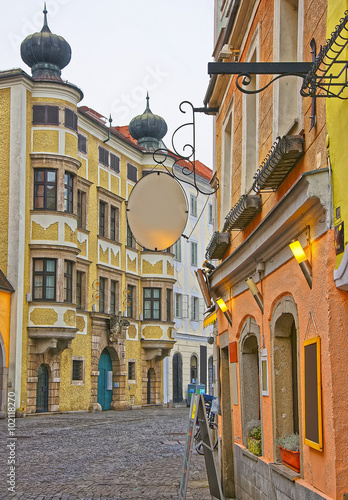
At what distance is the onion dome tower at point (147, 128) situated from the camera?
A: 152 ft

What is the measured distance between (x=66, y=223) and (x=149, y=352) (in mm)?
11692

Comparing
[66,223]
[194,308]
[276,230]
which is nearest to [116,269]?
[66,223]

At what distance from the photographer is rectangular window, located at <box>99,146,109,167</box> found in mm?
39281

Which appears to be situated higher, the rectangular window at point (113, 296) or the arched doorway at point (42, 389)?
the rectangular window at point (113, 296)

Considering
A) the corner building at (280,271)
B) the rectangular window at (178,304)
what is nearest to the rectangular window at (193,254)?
the rectangular window at (178,304)

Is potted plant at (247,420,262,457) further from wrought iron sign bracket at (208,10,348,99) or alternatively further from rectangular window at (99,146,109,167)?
rectangular window at (99,146,109,167)

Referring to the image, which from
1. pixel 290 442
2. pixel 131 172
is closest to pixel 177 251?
pixel 131 172

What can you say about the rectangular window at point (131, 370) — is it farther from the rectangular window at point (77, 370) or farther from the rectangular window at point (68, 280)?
the rectangular window at point (68, 280)

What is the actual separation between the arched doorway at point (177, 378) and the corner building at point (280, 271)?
33627 mm

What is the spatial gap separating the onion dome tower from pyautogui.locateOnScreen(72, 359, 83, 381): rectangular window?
15425 millimetres

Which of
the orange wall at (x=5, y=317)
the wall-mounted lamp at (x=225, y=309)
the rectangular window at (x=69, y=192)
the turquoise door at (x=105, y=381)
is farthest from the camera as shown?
the turquoise door at (x=105, y=381)

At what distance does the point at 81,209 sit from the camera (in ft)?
121

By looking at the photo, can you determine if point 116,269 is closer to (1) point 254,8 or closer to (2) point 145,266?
(2) point 145,266

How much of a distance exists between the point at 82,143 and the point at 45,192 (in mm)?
4928
